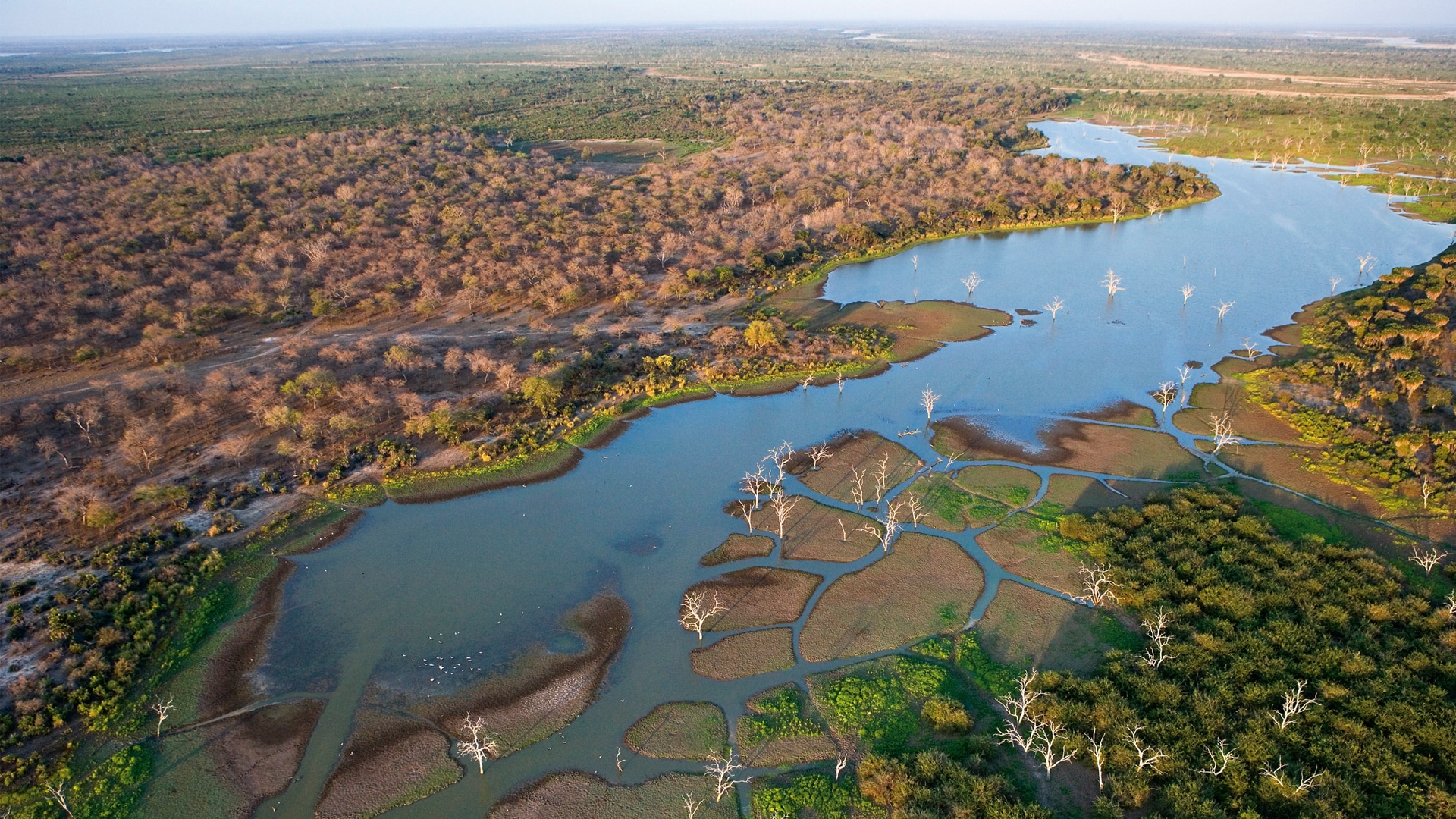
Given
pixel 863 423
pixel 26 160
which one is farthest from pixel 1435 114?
pixel 26 160

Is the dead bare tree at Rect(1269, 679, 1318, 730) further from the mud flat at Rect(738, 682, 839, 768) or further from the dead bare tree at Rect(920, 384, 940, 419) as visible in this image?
the dead bare tree at Rect(920, 384, 940, 419)


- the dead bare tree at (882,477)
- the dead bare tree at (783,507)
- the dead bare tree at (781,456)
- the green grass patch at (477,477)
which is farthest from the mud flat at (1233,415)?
the green grass patch at (477,477)

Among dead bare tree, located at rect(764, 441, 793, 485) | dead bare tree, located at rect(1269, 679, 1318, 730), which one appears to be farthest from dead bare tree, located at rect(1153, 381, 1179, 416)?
dead bare tree, located at rect(1269, 679, 1318, 730)

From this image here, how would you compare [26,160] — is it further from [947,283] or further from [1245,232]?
[1245,232]

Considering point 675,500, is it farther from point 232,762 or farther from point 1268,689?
point 1268,689

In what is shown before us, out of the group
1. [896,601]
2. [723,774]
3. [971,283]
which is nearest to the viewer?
[723,774]

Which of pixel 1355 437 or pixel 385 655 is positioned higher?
pixel 1355 437

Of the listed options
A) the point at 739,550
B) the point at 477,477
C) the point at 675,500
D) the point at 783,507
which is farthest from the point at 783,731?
the point at 477,477

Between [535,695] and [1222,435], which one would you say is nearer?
[535,695]
